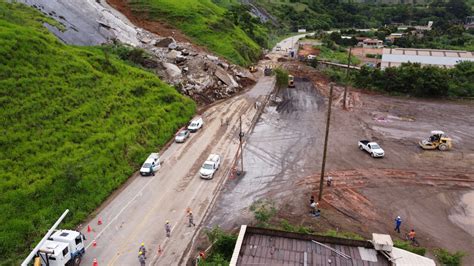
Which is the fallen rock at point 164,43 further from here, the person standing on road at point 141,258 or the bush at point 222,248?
the person standing on road at point 141,258

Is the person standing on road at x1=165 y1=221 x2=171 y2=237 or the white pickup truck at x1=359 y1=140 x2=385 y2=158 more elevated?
the white pickup truck at x1=359 y1=140 x2=385 y2=158

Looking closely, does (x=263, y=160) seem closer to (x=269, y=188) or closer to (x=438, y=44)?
(x=269, y=188)

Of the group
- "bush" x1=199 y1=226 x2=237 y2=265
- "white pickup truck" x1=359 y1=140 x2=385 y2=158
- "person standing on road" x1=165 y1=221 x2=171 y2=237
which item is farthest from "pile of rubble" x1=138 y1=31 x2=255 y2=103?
"bush" x1=199 y1=226 x2=237 y2=265

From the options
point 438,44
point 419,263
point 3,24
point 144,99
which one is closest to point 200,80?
point 144,99

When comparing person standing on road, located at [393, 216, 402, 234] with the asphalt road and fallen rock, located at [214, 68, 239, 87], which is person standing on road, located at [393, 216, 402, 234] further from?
fallen rock, located at [214, 68, 239, 87]

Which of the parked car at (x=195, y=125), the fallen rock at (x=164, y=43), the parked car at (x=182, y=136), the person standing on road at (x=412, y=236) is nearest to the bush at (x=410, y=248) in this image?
the person standing on road at (x=412, y=236)

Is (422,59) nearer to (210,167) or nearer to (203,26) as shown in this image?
(203,26)
